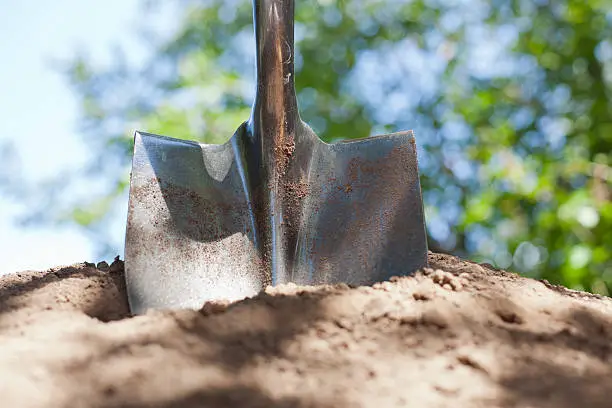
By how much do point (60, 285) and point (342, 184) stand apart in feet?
2.46

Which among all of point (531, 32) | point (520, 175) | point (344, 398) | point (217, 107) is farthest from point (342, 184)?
point (217, 107)

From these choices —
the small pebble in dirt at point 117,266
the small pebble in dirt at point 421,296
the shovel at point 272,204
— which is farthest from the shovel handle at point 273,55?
the small pebble in dirt at point 421,296

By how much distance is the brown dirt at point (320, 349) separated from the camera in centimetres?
83

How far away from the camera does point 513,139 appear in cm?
333

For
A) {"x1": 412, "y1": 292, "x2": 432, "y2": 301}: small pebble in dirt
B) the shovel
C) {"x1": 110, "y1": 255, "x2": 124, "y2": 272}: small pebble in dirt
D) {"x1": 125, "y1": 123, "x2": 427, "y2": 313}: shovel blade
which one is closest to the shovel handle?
the shovel

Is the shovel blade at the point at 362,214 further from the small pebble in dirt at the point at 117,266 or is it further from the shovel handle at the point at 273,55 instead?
the small pebble in dirt at the point at 117,266

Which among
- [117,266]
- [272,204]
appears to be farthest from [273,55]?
[117,266]

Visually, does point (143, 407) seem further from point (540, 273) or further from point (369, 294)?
point (540, 273)

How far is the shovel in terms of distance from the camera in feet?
4.60

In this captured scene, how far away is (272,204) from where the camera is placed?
1563mm

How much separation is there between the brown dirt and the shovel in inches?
6.3

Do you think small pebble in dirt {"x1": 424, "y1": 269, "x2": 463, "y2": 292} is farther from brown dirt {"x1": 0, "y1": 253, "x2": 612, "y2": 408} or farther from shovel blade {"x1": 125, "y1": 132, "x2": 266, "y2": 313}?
shovel blade {"x1": 125, "y1": 132, "x2": 266, "y2": 313}

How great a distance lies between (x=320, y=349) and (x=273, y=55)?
0.87 m

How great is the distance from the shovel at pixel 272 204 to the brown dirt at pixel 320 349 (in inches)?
6.3
